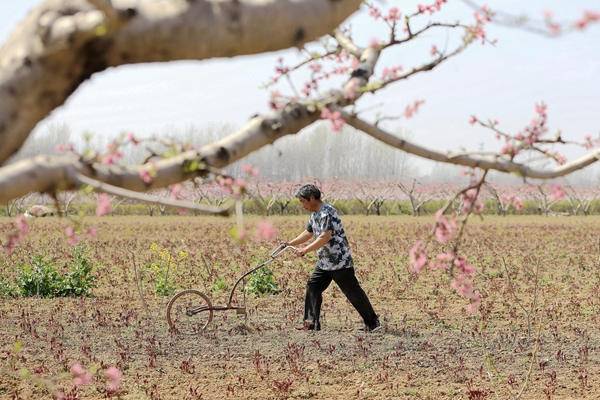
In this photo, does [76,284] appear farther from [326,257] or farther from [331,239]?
[331,239]

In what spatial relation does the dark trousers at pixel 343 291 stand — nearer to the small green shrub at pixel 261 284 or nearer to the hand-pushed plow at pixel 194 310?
the hand-pushed plow at pixel 194 310

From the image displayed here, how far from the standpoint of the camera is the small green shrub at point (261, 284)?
13.1 m

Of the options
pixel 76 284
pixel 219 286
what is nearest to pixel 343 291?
pixel 219 286

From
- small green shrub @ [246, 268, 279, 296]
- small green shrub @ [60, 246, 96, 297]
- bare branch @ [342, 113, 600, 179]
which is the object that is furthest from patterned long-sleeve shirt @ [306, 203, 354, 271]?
bare branch @ [342, 113, 600, 179]

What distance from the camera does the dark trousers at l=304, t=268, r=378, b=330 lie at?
9531 mm

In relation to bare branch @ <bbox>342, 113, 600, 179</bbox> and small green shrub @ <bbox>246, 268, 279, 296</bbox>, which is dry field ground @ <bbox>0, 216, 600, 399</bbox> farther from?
bare branch @ <bbox>342, 113, 600, 179</bbox>

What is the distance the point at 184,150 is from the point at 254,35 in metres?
0.63

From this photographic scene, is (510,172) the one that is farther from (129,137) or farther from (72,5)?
(72,5)

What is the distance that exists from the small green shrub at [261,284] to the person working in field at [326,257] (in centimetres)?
316

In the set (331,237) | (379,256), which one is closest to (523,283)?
(379,256)

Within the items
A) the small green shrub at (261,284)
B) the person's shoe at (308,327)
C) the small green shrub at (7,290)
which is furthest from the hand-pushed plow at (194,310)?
the small green shrub at (7,290)

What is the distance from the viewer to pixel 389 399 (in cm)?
711

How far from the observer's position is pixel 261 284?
1309 centimetres

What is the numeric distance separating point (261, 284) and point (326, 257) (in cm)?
372
